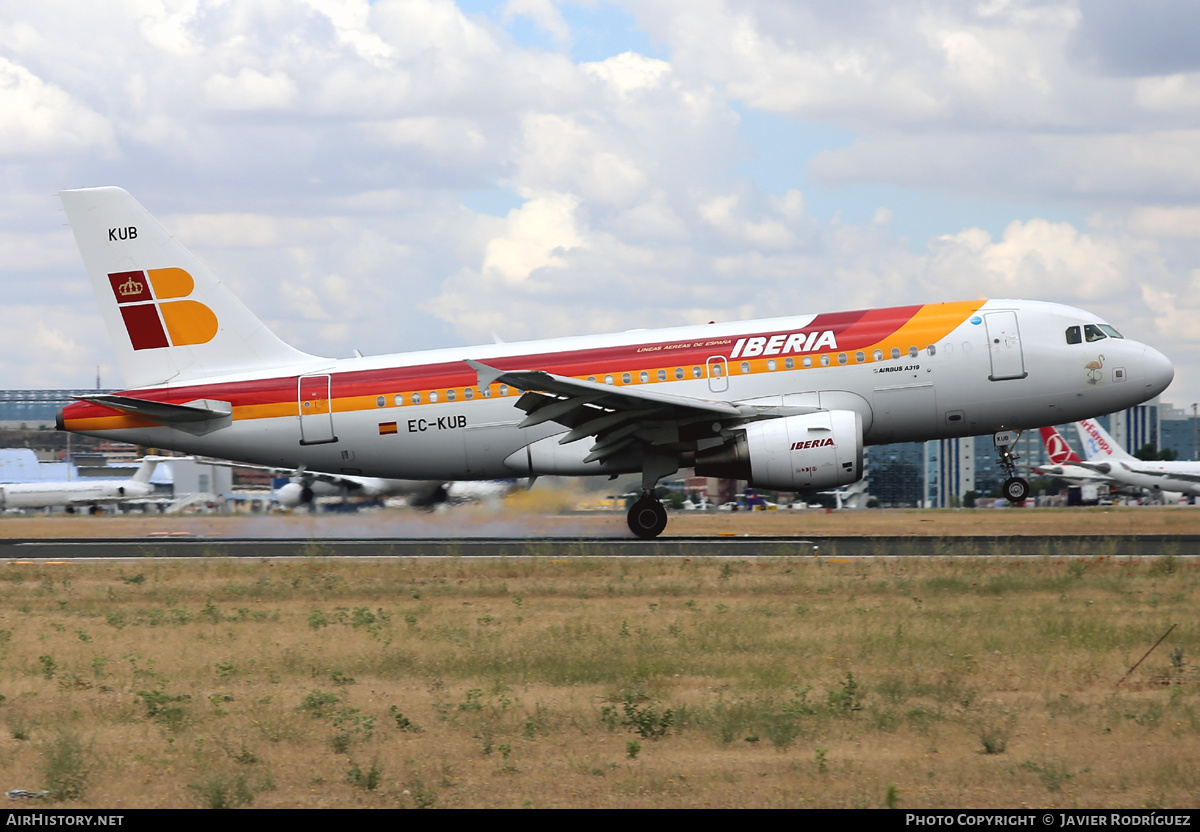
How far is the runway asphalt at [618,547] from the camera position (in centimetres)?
2005

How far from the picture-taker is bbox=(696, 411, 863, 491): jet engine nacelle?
21.4 m

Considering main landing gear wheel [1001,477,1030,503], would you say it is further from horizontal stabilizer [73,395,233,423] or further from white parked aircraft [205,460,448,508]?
horizontal stabilizer [73,395,233,423]

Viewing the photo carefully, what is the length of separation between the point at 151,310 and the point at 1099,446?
46.8 meters

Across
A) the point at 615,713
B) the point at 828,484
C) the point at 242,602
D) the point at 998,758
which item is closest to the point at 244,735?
the point at 615,713

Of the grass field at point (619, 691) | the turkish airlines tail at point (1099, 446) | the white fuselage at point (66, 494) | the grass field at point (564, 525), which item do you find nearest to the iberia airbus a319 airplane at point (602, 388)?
the grass field at point (564, 525)

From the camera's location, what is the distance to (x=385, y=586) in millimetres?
17094

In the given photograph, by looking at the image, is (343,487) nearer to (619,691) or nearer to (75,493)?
(619,691)

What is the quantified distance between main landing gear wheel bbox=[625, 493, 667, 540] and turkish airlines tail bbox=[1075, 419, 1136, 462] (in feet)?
125

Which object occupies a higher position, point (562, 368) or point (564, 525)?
point (562, 368)

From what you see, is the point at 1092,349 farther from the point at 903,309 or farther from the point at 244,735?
the point at 244,735

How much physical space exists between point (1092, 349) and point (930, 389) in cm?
341

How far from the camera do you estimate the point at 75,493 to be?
2509 inches

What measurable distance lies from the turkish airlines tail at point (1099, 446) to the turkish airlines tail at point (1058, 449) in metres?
0.78

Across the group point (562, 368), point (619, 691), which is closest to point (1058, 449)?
point (562, 368)
